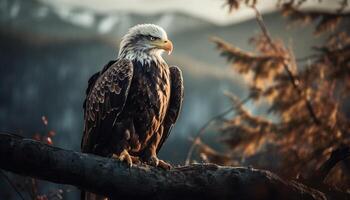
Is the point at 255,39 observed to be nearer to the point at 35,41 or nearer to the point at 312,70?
the point at 312,70

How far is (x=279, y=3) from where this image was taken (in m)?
7.59

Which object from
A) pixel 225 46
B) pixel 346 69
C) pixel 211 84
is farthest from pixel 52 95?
pixel 346 69

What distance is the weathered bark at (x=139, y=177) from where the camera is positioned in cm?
297

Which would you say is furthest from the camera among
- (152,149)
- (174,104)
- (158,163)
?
(174,104)

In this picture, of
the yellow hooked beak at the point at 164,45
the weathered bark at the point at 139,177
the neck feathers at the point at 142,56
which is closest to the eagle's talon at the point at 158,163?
the weathered bark at the point at 139,177

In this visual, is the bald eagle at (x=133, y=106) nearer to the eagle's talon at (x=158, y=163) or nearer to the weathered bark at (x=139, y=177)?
the eagle's talon at (x=158, y=163)

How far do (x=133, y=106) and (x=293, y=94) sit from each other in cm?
419

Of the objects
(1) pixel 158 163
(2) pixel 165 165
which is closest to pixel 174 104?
(1) pixel 158 163

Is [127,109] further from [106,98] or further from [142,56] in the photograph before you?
[142,56]

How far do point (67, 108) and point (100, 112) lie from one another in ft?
56.9

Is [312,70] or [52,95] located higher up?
[52,95]

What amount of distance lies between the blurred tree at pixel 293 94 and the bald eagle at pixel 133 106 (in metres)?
2.78

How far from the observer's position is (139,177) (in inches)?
130

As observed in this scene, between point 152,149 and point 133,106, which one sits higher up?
point 133,106
